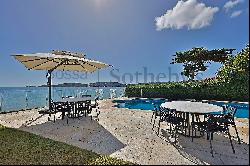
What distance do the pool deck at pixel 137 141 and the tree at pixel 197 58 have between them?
64.1 ft

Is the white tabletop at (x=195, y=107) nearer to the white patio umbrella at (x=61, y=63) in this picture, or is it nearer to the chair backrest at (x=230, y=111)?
the chair backrest at (x=230, y=111)

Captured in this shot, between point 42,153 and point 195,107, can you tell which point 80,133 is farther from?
point 195,107

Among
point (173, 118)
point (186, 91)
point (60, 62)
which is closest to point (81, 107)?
point (60, 62)

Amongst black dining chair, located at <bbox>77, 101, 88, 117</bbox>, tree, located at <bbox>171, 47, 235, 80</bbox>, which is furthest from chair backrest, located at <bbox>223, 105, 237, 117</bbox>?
tree, located at <bbox>171, 47, 235, 80</bbox>

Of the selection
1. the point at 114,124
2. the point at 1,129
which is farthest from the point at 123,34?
the point at 1,129

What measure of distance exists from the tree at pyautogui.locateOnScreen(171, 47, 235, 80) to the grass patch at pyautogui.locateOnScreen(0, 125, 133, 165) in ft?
74.0

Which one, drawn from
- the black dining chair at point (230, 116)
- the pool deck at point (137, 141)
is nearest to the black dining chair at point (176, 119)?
the pool deck at point (137, 141)

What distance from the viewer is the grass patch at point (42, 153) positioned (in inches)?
161

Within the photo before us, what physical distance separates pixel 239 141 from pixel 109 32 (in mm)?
15684

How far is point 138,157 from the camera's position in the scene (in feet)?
14.0

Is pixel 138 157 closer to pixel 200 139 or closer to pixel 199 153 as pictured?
pixel 199 153

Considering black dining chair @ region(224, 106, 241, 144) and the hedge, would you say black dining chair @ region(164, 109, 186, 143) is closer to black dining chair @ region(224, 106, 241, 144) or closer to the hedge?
black dining chair @ region(224, 106, 241, 144)

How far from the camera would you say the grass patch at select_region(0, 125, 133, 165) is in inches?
161

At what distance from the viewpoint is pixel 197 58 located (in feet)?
82.0
